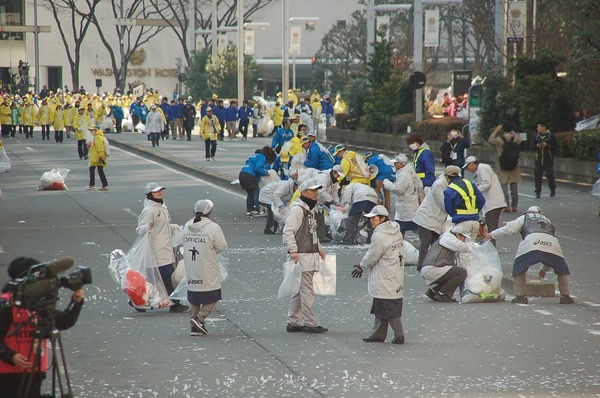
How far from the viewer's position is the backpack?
23266mm

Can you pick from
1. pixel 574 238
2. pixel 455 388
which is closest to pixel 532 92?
pixel 574 238

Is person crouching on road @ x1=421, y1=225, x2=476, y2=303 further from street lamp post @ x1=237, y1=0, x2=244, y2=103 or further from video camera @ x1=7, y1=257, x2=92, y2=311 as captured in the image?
street lamp post @ x1=237, y1=0, x2=244, y2=103

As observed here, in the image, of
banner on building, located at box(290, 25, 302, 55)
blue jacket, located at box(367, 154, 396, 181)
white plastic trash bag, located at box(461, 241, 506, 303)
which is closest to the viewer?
white plastic trash bag, located at box(461, 241, 506, 303)

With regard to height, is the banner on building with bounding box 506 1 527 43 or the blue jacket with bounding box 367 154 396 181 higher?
the banner on building with bounding box 506 1 527 43

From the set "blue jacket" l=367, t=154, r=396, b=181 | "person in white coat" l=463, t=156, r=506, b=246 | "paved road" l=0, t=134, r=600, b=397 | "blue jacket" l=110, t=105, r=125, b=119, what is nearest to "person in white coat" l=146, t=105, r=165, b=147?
"blue jacket" l=110, t=105, r=125, b=119

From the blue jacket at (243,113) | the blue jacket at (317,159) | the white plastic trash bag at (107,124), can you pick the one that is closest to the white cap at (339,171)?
the blue jacket at (317,159)

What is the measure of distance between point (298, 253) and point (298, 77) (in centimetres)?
9606

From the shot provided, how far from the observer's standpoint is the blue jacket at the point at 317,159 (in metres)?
22.3

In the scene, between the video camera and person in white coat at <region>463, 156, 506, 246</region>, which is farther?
person in white coat at <region>463, 156, 506, 246</region>

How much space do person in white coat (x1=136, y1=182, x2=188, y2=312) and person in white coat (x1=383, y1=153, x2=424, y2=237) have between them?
4.98m

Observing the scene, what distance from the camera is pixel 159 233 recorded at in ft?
43.1

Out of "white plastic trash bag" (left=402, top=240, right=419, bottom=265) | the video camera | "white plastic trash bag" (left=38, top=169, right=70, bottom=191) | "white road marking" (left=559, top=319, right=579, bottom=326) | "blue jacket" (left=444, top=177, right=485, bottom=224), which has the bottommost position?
"white road marking" (left=559, top=319, right=579, bottom=326)

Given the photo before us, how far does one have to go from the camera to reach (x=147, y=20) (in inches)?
3110

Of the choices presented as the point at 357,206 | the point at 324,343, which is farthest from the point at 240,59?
the point at 324,343
